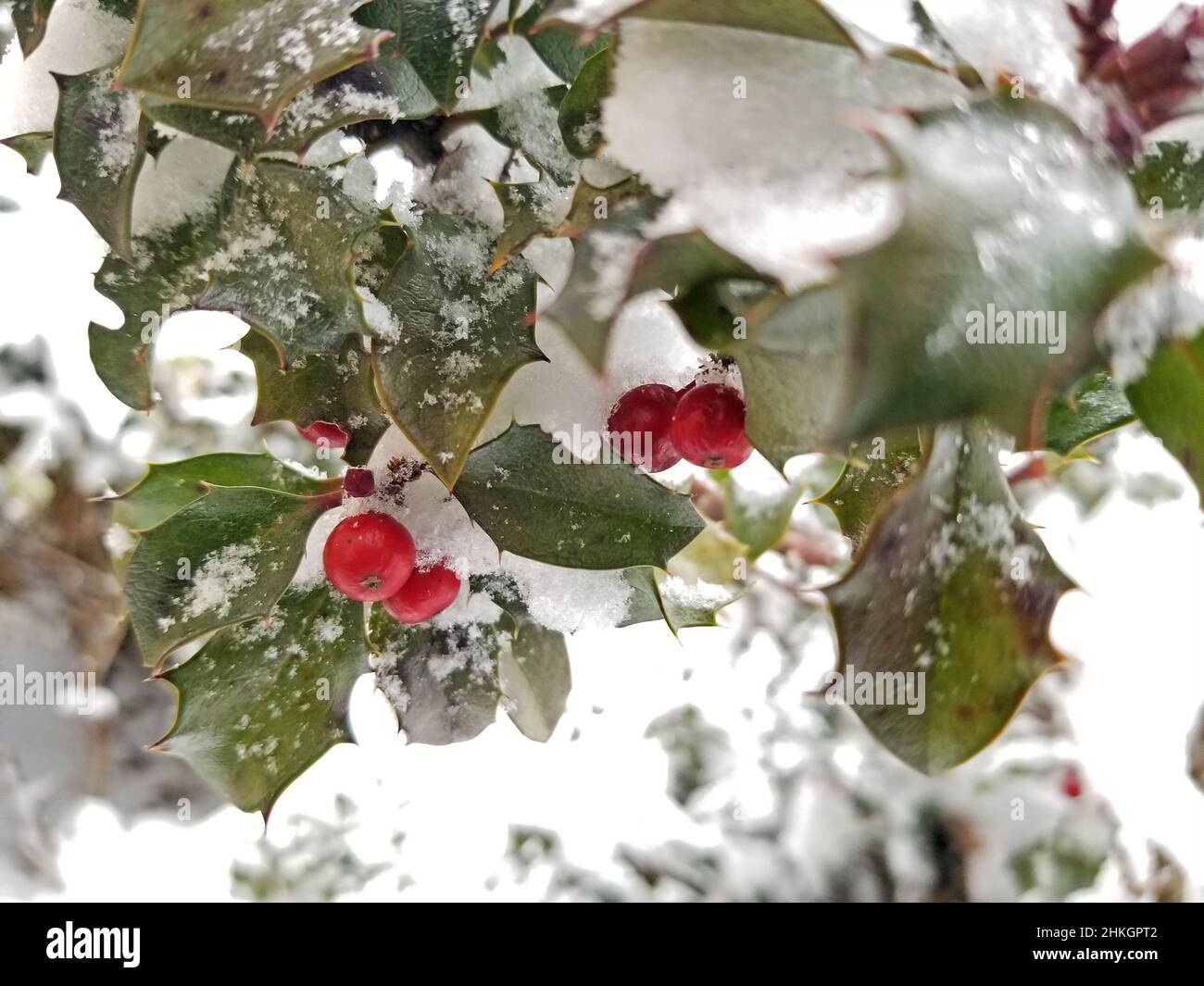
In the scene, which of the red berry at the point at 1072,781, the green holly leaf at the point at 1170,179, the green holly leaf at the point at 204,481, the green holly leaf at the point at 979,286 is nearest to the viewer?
the green holly leaf at the point at 979,286

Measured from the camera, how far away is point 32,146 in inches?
21.6

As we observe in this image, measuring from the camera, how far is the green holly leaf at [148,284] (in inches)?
18.6

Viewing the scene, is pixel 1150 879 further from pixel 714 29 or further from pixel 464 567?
pixel 714 29

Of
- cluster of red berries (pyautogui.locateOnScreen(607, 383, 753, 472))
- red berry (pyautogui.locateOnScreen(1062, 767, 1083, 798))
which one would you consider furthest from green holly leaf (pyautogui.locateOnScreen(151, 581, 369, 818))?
red berry (pyautogui.locateOnScreen(1062, 767, 1083, 798))

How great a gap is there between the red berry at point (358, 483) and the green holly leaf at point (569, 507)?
8cm

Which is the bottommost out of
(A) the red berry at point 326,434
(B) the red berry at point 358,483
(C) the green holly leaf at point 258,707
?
(C) the green holly leaf at point 258,707

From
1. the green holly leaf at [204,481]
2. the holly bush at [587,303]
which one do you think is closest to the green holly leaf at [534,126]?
the holly bush at [587,303]

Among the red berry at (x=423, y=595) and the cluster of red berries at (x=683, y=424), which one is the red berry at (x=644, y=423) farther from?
the red berry at (x=423, y=595)

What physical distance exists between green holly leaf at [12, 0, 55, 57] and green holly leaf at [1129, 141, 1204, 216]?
495 millimetres

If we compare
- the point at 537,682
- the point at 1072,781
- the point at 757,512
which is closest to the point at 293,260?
the point at 537,682

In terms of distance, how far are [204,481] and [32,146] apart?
8.7 inches

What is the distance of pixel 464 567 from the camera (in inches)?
20.8

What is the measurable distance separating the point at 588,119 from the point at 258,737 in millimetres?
374

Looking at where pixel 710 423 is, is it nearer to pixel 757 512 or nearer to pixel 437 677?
pixel 437 677
